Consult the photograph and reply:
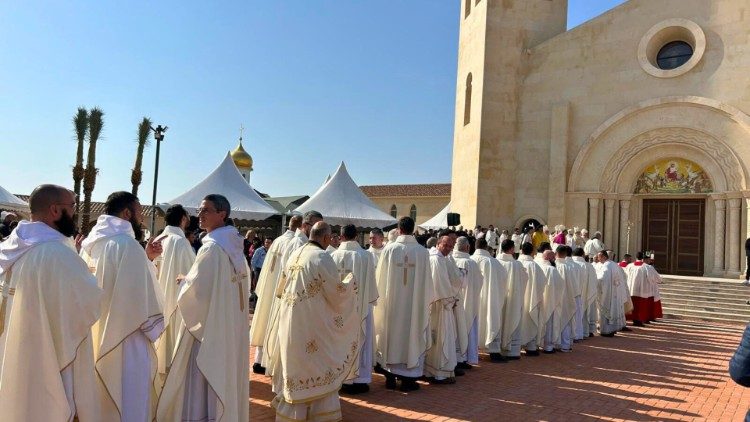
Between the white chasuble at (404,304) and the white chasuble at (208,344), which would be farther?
the white chasuble at (404,304)

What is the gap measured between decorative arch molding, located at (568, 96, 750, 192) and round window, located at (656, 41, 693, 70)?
4.93ft

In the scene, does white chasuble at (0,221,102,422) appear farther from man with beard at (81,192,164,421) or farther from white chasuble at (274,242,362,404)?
white chasuble at (274,242,362,404)

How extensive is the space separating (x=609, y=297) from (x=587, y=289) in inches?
57.4

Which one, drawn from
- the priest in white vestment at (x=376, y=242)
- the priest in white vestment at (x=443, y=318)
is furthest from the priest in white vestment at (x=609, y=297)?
the priest in white vestment at (x=443, y=318)

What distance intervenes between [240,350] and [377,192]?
51240mm

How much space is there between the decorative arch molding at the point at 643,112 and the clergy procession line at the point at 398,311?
30.3 ft

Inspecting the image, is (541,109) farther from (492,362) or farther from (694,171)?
(492,362)

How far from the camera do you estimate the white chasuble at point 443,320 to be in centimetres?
740

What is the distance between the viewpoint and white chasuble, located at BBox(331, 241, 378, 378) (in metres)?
6.87

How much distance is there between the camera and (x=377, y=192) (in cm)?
5569

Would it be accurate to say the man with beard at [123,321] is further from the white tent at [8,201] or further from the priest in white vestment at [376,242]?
the white tent at [8,201]

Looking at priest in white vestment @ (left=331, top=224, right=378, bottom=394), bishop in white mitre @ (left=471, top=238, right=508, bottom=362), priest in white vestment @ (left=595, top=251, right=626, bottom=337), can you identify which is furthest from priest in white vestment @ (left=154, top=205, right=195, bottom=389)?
priest in white vestment @ (left=595, top=251, right=626, bottom=337)

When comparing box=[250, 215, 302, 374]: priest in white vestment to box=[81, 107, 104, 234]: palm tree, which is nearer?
box=[250, 215, 302, 374]: priest in white vestment

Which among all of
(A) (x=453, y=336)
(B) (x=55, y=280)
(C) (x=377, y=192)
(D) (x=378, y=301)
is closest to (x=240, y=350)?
(B) (x=55, y=280)
